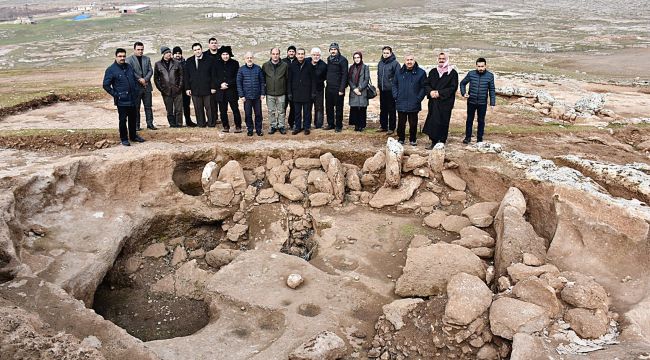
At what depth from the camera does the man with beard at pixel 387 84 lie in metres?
12.8

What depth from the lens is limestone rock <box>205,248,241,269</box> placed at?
11023mm

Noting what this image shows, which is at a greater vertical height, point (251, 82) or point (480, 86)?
point (251, 82)

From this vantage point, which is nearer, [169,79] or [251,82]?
[251,82]

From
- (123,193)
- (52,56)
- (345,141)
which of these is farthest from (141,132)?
(52,56)

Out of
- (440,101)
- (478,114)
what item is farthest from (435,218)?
(478,114)

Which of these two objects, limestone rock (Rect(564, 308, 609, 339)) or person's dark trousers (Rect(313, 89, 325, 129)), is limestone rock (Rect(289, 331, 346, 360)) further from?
person's dark trousers (Rect(313, 89, 325, 129))

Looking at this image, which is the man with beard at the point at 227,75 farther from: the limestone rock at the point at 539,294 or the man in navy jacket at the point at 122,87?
the limestone rock at the point at 539,294

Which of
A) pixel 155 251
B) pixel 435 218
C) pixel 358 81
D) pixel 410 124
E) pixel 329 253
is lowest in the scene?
pixel 155 251

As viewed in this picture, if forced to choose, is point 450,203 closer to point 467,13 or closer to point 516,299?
point 516,299

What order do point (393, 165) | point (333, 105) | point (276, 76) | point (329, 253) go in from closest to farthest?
1. point (329, 253)
2. point (393, 165)
3. point (276, 76)
4. point (333, 105)

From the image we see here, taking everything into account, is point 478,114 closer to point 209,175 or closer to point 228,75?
point 228,75

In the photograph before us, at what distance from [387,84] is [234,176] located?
4.67m

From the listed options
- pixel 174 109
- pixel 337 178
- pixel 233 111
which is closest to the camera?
pixel 337 178

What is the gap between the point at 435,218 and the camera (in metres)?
11.1
